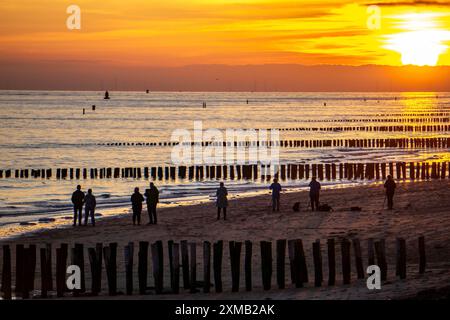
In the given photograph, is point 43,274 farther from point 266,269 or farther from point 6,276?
point 266,269

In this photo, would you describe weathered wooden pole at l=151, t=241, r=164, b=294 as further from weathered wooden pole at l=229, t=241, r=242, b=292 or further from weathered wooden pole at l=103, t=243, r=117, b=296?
weathered wooden pole at l=229, t=241, r=242, b=292

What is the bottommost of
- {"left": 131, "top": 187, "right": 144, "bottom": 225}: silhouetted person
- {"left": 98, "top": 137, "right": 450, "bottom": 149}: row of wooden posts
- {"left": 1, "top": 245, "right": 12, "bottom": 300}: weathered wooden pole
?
{"left": 1, "top": 245, "right": 12, "bottom": 300}: weathered wooden pole

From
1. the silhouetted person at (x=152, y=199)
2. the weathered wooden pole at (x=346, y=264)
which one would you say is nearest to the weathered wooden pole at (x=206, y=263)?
the weathered wooden pole at (x=346, y=264)

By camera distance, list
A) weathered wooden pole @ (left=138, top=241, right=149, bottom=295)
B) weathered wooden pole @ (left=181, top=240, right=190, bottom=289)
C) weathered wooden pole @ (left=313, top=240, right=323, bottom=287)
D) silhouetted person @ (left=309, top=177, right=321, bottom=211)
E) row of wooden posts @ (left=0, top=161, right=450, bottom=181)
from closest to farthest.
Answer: weathered wooden pole @ (left=313, top=240, right=323, bottom=287) → weathered wooden pole @ (left=181, top=240, right=190, bottom=289) → weathered wooden pole @ (left=138, top=241, right=149, bottom=295) → silhouetted person @ (left=309, top=177, right=321, bottom=211) → row of wooden posts @ (left=0, top=161, right=450, bottom=181)

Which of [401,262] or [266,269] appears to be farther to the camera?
[266,269]

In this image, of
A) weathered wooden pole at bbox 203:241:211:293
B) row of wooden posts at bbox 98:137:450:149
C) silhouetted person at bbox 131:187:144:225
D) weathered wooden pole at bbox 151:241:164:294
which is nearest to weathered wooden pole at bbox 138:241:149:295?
weathered wooden pole at bbox 151:241:164:294

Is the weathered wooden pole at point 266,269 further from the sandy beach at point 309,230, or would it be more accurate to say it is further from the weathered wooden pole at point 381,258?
the weathered wooden pole at point 381,258

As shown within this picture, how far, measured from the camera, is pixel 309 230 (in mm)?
25094

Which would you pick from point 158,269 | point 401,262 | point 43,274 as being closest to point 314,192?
point 401,262

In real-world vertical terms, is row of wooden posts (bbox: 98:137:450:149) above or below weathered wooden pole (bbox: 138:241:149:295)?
above

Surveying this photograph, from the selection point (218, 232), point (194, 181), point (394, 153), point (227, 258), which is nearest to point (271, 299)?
point (227, 258)

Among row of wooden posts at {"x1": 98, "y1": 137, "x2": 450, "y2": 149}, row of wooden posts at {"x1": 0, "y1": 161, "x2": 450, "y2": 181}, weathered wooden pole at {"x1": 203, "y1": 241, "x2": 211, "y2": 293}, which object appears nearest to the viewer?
weathered wooden pole at {"x1": 203, "y1": 241, "x2": 211, "y2": 293}

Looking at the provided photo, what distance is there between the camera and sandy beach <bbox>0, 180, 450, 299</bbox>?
15.8 m

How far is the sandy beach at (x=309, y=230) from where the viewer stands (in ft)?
51.9
